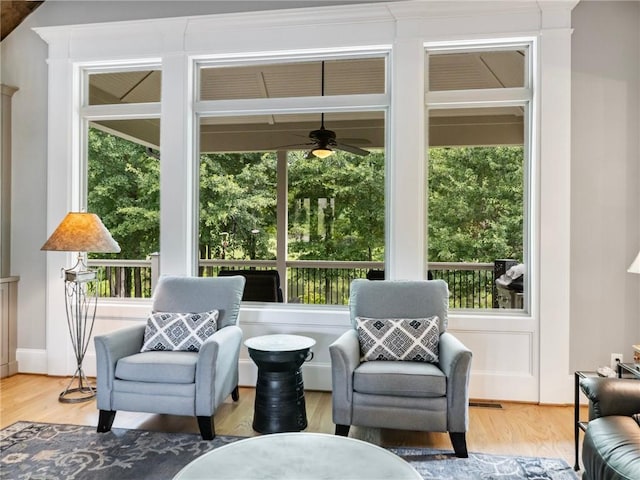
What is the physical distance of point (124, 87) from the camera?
420cm

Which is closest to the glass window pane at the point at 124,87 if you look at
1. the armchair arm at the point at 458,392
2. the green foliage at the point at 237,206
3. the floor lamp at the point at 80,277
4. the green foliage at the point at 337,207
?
the green foliage at the point at 237,206

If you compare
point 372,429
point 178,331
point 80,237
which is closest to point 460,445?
point 372,429

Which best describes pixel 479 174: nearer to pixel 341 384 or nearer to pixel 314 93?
pixel 314 93

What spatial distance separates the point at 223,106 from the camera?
3982mm

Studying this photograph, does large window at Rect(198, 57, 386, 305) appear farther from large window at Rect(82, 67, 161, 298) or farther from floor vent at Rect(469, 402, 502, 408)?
floor vent at Rect(469, 402, 502, 408)

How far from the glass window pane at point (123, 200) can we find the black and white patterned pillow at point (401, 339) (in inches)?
87.7

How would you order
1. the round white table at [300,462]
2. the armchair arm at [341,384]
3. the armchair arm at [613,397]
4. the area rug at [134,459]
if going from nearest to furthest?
the round white table at [300,462] < the armchair arm at [613,397] < the area rug at [134,459] < the armchair arm at [341,384]

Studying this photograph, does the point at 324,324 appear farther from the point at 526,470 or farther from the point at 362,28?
the point at 362,28

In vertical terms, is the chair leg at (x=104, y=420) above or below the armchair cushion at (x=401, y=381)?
below

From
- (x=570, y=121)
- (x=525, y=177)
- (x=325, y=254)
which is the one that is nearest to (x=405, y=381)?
(x=325, y=254)

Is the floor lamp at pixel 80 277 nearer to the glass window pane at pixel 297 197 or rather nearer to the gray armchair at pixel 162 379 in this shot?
the gray armchair at pixel 162 379

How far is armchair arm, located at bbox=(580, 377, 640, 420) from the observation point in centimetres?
199

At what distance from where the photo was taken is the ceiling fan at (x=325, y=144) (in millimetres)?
3896

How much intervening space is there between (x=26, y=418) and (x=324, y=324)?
2.21 meters
